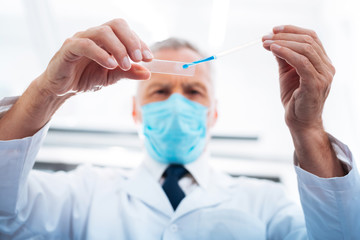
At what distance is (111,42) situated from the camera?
0.75m

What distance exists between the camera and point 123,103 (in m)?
2.07

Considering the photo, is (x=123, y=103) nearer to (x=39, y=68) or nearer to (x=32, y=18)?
(x=39, y=68)

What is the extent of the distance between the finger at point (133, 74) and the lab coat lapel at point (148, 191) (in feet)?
1.71

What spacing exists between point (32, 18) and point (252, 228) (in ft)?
5.84

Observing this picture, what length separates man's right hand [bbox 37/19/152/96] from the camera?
0.74m

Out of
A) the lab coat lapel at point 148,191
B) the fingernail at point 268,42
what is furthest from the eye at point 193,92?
→ the fingernail at point 268,42

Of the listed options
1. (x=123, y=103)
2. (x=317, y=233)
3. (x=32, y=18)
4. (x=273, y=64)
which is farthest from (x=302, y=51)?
(x=32, y=18)

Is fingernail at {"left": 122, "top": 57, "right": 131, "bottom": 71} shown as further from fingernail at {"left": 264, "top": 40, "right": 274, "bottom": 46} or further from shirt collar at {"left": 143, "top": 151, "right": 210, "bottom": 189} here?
shirt collar at {"left": 143, "top": 151, "right": 210, "bottom": 189}

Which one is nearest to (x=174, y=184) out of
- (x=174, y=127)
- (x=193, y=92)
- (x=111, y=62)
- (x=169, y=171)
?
(x=169, y=171)

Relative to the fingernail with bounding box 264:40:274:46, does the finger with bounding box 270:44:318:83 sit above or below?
below

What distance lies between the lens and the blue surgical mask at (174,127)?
120cm

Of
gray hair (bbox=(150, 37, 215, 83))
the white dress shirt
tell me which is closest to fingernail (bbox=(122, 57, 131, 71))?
the white dress shirt

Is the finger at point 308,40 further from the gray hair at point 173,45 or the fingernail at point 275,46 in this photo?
the gray hair at point 173,45

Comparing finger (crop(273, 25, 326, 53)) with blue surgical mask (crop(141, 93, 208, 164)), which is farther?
blue surgical mask (crop(141, 93, 208, 164))
